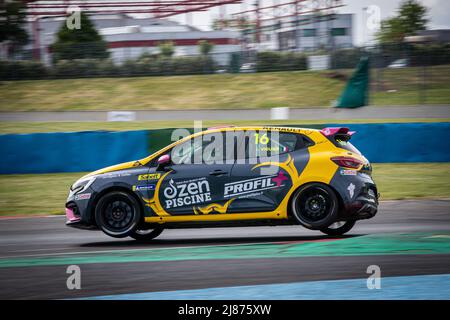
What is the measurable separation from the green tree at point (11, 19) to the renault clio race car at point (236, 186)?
139 ft

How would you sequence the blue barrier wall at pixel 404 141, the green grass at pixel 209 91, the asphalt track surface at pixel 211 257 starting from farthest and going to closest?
the green grass at pixel 209 91 → the blue barrier wall at pixel 404 141 → the asphalt track surface at pixel 211 257

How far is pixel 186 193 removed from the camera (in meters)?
9.83

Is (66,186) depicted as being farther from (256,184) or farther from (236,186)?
(256,184)

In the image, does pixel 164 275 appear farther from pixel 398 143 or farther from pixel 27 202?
pixel 398 143

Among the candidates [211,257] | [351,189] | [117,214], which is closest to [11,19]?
[117,214]

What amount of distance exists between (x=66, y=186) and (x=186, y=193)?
8.62 metres

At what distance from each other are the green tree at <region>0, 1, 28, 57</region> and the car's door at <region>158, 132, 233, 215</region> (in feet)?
140

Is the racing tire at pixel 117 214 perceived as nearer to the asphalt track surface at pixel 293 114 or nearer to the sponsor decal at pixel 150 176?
the sponsor decal at pixel 150 176

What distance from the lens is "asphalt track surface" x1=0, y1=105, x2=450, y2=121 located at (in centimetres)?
3033

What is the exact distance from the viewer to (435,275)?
7.50 metres

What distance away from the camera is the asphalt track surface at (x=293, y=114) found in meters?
30.3

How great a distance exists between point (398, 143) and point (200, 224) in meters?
11.4

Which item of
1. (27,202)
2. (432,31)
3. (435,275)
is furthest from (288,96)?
(435,275)

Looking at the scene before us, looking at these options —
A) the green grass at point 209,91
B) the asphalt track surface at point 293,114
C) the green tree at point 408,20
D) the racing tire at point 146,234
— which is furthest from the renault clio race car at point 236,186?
the green tree at point 408,20
